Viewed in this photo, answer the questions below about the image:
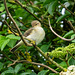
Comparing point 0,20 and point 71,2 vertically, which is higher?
point 71,2

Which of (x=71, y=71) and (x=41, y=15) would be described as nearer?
(x=71, y=71)

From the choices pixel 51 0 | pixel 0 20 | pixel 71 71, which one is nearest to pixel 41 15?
pixel 0 20

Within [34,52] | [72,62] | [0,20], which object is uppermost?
[0,20]

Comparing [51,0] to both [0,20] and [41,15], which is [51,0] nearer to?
[41,15]

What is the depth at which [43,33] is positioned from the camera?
3111 millimetres

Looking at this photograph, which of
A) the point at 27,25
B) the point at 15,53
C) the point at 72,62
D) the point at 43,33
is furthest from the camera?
the point at 27,25

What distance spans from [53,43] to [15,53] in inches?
19.9

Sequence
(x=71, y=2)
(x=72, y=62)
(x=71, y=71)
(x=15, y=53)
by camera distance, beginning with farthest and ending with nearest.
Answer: (x=15, y=53)
(x=71, y=2)
(x=72, y=62)
(x=71, y=71)

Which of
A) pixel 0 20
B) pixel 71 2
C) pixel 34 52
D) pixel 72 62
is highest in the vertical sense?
pixel 71 2

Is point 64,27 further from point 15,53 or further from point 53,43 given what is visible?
point 15,53

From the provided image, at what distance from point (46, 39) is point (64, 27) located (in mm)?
309

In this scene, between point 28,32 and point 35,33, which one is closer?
point 28,32

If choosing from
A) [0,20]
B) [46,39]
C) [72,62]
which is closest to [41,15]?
[46,39]

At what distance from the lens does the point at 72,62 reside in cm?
215
